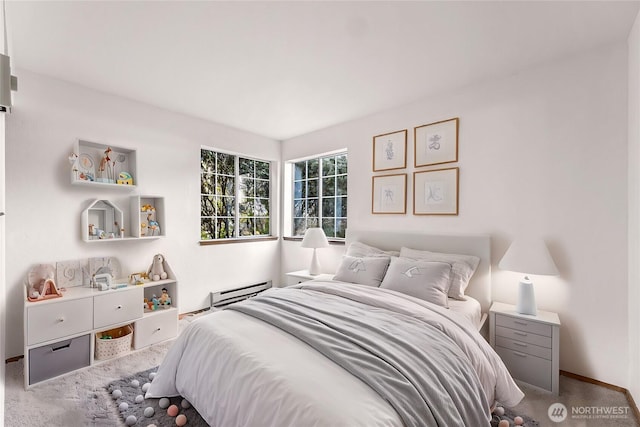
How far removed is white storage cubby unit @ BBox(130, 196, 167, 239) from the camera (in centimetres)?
302

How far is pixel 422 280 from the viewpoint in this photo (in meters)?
2.44

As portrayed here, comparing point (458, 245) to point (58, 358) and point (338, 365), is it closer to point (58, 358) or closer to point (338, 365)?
point (338, 365)

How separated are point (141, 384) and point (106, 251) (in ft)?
4.60

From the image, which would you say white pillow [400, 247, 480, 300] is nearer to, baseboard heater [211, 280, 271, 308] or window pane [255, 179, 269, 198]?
baseboard heater [211, 280, 271, 308]

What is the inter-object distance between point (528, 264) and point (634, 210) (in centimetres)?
71

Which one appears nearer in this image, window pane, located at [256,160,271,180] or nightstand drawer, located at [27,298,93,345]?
nightstand drawer, located at [27,298,93,345]

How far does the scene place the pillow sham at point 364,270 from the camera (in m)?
2.80

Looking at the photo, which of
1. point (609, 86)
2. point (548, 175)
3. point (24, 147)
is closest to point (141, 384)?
point (24, 147)

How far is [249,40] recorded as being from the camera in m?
2.08

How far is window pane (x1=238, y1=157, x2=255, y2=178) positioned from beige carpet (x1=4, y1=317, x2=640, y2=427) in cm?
268

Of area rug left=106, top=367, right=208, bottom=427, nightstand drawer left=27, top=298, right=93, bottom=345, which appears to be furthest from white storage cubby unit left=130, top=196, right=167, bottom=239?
area rug left=106, top=367, right=208, bottom=427

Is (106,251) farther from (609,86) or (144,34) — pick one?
(609,86)

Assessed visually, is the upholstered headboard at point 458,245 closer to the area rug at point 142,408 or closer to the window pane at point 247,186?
the window pane at point 247,186

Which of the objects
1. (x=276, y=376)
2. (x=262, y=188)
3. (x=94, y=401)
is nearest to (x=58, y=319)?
(x=94, y=401)
